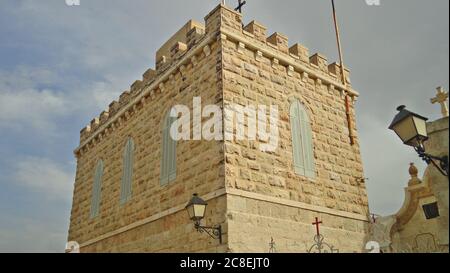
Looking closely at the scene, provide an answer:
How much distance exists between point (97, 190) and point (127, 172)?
2.13m

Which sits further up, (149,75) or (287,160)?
(149,75)

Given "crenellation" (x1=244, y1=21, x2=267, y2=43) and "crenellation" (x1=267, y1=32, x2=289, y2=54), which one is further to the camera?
"crenellation" (x1=267, y1=32, x2=289, y2=54)

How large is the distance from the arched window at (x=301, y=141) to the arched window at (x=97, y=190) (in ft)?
21.0

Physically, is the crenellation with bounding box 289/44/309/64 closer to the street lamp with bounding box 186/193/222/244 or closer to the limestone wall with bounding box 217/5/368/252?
the limestone wall with bounding box 217/5/368/252

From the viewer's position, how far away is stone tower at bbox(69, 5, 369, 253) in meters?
7.61

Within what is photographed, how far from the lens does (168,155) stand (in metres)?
9.32

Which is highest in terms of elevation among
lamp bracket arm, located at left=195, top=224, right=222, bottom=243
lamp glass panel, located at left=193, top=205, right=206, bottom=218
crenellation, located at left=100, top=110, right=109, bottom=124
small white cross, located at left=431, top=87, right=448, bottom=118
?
crenellation, located at left=100, top=110, right=109, bottom=124

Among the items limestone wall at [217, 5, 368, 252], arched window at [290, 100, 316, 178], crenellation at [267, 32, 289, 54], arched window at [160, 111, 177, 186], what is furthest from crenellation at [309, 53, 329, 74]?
arched window at [160, 111, 177, 186]

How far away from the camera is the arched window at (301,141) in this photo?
8909 mm

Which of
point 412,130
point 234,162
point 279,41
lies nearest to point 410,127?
point 412,130

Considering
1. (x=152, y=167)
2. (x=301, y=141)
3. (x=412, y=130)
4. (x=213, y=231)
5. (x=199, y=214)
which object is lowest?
(x=213, y=231)

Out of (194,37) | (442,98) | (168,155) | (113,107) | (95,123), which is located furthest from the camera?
(95,123)

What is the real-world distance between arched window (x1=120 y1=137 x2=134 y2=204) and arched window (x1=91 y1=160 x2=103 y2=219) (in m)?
1.65

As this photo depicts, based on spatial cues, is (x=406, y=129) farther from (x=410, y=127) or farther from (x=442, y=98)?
(x=442, y=98)
